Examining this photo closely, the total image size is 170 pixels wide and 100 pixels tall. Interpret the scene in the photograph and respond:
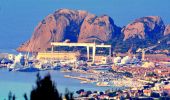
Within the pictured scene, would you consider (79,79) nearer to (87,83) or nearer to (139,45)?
(87,83)

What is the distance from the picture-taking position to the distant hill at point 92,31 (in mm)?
53969

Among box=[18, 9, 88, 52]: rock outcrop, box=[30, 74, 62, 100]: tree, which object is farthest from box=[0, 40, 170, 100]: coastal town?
box=[30, 74, 62, 100]: tree

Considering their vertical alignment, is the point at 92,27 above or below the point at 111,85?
above

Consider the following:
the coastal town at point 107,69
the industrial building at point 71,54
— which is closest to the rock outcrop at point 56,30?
the coastal town at point 107,69

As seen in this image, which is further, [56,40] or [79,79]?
[56,40]

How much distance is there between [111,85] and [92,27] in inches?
1068

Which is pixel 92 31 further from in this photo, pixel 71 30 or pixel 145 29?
pixel 145 29

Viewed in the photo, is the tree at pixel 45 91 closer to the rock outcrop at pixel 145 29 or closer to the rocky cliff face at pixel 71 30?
the rocky cliff face at pixel 71 30

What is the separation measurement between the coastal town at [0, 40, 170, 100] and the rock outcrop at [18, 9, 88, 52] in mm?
2575

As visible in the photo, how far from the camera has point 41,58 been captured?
4594cm

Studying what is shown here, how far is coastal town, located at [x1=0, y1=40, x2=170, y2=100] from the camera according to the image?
22638mm

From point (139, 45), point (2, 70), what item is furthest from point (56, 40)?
point (2, 70)

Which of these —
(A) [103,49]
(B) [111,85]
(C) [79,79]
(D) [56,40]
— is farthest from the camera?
(D) [56,40]

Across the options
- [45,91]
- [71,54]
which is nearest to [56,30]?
[71,54]
